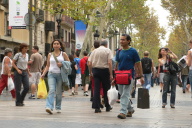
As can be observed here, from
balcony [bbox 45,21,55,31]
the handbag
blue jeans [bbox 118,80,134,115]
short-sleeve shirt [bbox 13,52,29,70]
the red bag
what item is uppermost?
balcony [bbox 45,21,55,31]

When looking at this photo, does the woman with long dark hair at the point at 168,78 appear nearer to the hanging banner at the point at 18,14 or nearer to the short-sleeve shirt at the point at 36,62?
the short-sleeve shirt at the point at 36,62

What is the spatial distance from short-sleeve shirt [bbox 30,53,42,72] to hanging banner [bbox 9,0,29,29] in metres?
7.89

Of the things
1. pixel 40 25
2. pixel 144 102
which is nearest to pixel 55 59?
pixel 144 102

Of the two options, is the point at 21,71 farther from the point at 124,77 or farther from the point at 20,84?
the point at 124,77

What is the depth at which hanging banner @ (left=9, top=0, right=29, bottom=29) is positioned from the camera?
2777cm

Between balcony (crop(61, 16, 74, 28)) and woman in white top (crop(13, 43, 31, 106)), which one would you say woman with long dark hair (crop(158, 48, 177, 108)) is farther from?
balcony (crop(61, 16, 74, 28))

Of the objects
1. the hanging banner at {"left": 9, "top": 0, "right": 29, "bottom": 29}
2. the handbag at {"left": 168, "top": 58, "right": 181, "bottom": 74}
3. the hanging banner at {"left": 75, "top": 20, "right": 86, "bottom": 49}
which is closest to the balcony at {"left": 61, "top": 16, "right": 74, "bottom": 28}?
the hanging banner at {"left": 75, "top": 20, "right": 86, "bottom": 49}

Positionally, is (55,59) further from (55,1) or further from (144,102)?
(55,1)

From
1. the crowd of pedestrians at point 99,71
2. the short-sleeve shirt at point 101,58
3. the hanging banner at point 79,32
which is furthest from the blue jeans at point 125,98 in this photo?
the hanging banner at point 79,32

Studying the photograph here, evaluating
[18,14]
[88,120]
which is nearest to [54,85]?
[88,120]

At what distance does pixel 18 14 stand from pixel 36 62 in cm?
872

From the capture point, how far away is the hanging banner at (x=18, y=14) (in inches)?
1093

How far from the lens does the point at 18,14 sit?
2791 centimetres

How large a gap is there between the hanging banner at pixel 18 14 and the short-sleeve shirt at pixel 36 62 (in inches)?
311
